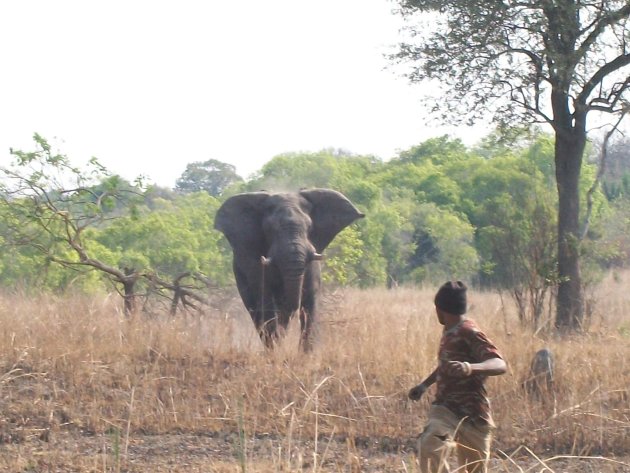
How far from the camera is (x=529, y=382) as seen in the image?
32.3ft

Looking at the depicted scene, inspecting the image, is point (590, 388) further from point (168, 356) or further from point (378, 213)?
point (378, 213)

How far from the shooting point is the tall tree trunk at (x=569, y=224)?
14.2 metres

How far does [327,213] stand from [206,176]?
55030 mm

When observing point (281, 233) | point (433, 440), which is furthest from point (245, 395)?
point (433, 440)

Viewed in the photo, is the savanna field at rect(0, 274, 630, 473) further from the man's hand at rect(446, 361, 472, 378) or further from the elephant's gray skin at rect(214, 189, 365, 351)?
the man's hand at rect(446, 361, 472, 378)

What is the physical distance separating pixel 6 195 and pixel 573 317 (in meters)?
7.15

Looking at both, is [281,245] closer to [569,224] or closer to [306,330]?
[306,330]

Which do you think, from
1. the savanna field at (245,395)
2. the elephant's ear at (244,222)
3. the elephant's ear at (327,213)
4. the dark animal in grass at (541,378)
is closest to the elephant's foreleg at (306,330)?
the savanna field at (245,395)

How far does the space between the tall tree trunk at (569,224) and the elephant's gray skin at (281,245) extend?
2.68 metres

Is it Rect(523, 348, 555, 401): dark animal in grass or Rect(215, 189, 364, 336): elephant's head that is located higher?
Rect(215, 189, 364, 336): elephant's head

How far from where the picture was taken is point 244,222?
44.1ft

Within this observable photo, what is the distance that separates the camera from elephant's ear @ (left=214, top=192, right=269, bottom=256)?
13.4m

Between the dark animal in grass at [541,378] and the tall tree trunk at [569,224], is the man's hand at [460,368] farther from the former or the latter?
the tall tree trunk at [569,224]

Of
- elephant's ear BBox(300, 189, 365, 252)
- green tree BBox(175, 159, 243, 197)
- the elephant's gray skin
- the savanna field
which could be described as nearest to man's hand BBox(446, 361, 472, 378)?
the savanna field
